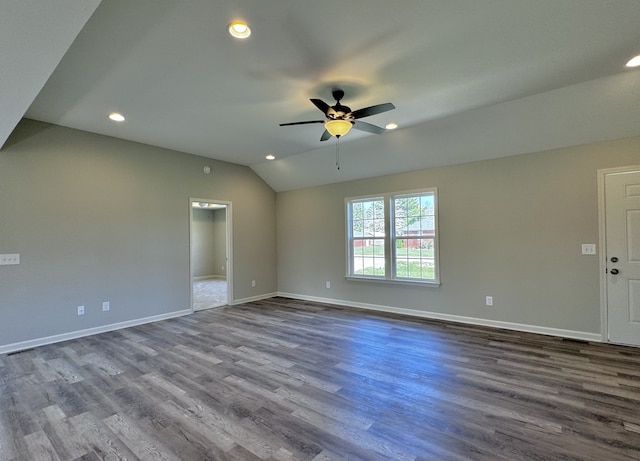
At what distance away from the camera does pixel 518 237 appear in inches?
174

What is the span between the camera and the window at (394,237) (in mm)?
5234

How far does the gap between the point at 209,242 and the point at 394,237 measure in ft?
24.3

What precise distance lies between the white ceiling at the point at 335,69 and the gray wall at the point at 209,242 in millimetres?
6023

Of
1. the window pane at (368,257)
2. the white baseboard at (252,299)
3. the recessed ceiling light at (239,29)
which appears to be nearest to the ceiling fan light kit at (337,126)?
the recessed ceiling light at (239,29)

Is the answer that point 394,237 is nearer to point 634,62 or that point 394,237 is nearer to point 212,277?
point 634,62

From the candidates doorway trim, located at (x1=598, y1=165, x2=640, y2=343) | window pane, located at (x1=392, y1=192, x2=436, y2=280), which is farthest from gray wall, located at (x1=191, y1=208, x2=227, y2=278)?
doorway trim, located at (x1=598, y1=165, x2=640, y2=343)

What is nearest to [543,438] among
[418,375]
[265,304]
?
[418,375]

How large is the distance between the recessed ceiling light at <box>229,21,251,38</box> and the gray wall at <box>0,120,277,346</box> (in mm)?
3508

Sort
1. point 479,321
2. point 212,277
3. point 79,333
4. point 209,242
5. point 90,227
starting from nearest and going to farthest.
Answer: point 79,333, point 90,227, point 479,321, point 212,277, point 209,242

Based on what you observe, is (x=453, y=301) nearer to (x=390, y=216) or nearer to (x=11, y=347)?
(x=390, y=216)

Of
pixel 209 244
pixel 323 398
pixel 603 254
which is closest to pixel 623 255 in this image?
pixel 603 254

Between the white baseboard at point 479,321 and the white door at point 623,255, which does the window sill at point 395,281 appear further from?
the white door at point 623,255

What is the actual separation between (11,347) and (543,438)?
18.4ft

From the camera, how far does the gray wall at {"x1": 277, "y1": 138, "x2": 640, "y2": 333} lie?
3959mm
